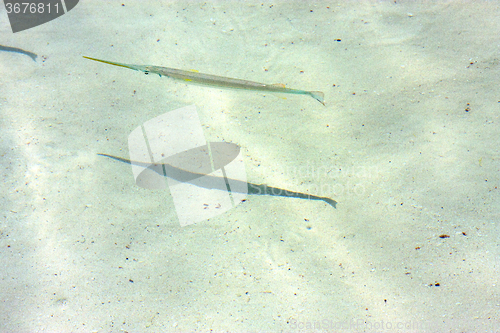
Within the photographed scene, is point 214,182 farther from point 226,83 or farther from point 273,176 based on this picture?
point 226,83

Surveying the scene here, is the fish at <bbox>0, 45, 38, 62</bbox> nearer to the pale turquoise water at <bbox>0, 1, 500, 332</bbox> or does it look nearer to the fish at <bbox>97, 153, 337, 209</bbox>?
the pale turquoise water at <bbox>0, 1, 500, 332</bbox>

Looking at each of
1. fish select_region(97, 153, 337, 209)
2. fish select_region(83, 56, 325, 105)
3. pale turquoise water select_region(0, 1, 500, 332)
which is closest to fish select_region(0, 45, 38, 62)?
pale turquoise water select_region(0, 1, 500, 332)

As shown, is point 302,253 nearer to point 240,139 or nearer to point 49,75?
point 240,139

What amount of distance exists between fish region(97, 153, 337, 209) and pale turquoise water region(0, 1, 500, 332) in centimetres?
9

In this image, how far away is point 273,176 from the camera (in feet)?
11.5

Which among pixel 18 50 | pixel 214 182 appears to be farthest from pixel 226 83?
pixel 18 50

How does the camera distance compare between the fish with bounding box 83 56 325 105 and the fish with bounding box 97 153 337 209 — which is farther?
the fish with bounding box 97 153 337 209

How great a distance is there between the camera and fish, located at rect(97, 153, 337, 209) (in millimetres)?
3346

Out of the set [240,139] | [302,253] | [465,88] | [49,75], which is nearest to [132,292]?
[302,253]

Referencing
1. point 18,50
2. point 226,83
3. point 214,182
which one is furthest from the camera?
point 18,50

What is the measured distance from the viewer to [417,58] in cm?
426

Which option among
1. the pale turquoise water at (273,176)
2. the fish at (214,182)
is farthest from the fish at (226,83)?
the fish at (214,182)

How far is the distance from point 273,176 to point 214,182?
68 centimetres

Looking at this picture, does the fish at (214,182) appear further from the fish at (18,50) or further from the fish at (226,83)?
the fish at (18,50)
